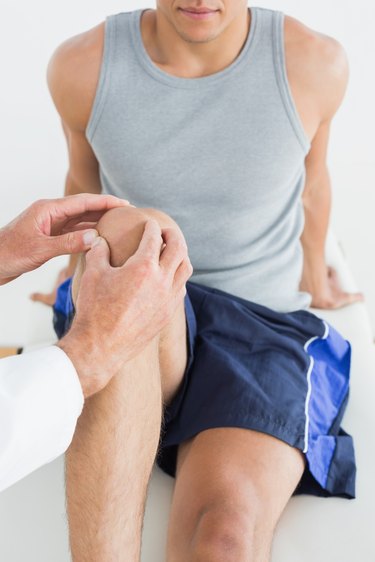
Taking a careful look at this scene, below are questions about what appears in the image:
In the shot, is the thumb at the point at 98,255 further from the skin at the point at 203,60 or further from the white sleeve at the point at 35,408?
the skin at the point at 203,60

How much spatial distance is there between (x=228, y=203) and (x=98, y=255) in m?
0.48

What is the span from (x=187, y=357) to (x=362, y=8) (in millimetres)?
1598

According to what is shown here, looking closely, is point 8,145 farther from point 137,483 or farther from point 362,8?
point 137,483

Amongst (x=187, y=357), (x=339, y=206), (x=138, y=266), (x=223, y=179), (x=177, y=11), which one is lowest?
(x=339, y=206)

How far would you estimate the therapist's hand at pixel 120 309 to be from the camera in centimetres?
102

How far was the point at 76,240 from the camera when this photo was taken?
1.22 m

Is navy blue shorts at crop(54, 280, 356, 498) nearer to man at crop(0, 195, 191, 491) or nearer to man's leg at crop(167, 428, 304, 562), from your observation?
man's leg at crop(167, 428, 304, 562)

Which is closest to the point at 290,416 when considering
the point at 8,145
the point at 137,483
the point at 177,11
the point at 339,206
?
the point at 137,483

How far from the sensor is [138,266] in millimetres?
1070

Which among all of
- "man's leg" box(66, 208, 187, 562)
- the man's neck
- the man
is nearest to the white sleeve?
the man

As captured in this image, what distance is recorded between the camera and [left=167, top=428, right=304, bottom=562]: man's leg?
46.1 inches

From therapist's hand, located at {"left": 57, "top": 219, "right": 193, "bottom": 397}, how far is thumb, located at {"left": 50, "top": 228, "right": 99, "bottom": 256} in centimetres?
9

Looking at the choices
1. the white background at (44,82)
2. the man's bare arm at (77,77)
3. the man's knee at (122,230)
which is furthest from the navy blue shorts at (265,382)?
the white background at (44,82)

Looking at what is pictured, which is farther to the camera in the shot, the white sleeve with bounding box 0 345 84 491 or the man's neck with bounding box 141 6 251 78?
the man's neck with bounding box 141 6 251 78
